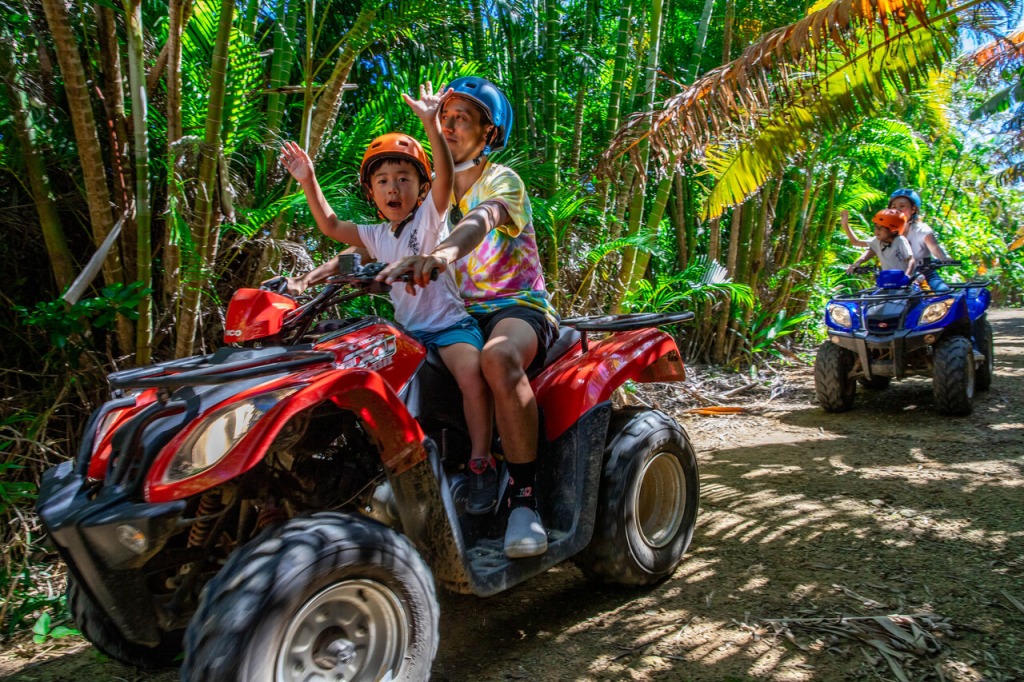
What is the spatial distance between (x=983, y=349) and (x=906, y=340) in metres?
1.31

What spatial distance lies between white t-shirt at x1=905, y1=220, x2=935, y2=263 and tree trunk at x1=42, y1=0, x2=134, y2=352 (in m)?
6.97

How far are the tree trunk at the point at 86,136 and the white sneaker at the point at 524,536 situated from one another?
2.37 m

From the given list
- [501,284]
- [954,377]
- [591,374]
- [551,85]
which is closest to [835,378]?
[954,377]

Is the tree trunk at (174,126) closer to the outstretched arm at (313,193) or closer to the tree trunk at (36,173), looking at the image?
the tree trunk at (36,173)

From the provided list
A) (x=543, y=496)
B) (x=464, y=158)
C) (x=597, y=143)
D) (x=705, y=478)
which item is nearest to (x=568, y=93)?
(x=597, y=143)

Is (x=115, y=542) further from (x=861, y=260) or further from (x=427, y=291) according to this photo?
(x=861, y=260)

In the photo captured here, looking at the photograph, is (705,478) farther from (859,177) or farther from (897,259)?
(859,177)

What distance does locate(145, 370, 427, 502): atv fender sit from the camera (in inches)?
72.8

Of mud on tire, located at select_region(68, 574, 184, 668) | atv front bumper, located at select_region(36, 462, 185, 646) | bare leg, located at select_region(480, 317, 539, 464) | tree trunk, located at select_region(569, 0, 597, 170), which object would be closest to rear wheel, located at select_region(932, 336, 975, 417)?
tree trunk, located at select_region(569, 0, 597, 170)

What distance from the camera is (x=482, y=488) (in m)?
2.85

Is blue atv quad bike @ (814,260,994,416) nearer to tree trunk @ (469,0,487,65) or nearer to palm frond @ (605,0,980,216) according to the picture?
palm frond @ (605,0,980,216)

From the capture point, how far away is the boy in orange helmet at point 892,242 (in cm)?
722

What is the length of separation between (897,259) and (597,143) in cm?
309

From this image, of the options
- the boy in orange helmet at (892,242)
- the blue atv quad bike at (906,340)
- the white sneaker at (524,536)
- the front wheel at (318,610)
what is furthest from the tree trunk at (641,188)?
the front wheel at (318,610)
